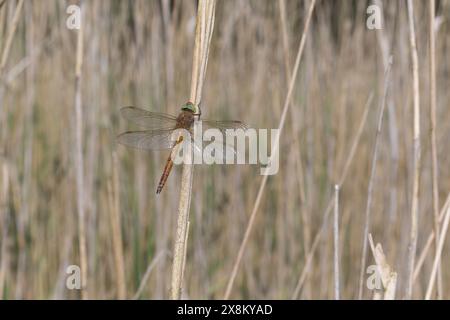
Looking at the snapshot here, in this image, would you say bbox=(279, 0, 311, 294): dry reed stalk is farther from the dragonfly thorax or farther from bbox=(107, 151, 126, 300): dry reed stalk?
bbox=(107, 151, 126, 300): dry reed stalk

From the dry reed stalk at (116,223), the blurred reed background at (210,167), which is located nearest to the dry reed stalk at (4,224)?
the blurred reed background at (210,167)

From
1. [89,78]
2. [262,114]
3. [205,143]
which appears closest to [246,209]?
[262,114]

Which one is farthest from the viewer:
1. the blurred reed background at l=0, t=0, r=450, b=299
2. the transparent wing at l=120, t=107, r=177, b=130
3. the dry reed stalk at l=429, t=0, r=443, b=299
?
the blurred reed background at l=0, t=0, r=450, b=299

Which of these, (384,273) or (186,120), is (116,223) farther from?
(384,273)

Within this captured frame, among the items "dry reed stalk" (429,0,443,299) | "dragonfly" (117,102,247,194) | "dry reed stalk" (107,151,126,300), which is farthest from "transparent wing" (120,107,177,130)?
"dry reed stalk" (429,0,443,299)

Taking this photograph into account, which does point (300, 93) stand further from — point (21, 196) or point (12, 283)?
point (12, 283)

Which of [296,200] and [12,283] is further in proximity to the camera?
[296,200]
